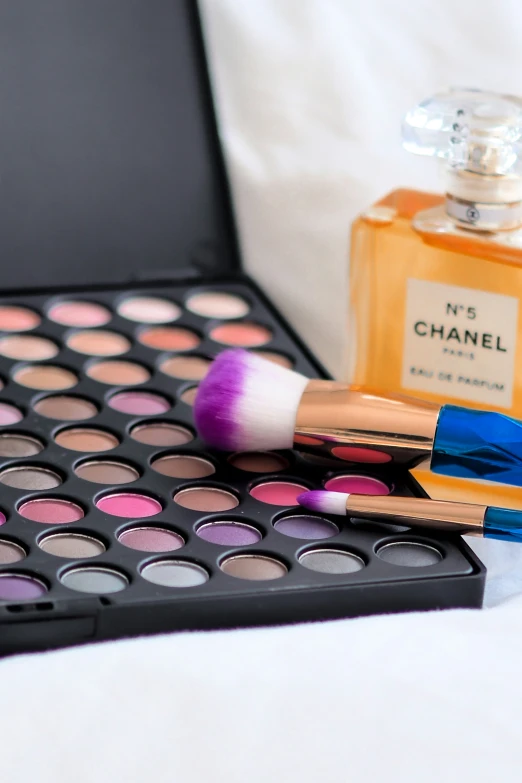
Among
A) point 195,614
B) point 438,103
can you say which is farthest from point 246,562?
point 438,103

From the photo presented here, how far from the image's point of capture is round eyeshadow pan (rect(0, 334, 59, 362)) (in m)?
0.78

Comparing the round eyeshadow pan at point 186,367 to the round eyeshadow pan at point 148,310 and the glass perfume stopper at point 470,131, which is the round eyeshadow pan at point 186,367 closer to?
the round eyeshadow pan at point 148,310

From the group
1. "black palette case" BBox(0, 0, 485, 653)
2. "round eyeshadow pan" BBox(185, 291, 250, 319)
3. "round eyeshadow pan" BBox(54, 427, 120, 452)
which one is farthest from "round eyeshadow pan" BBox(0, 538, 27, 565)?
"round eyeshadow pan" BBox(185, 291, 250, 319)

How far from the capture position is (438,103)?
2.27 ft

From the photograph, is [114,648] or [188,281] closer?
[114,648]

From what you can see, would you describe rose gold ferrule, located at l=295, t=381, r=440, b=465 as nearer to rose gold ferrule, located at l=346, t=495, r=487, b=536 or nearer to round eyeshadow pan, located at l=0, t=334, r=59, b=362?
rose gold ferrule, located at l=346, t=495, r=487, b=536

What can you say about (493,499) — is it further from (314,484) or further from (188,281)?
(188,281)

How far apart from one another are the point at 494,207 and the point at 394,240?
2.5 inches

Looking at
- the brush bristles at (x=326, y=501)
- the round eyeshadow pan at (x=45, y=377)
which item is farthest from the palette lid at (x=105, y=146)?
the brush bristles at (x=326, y=501)

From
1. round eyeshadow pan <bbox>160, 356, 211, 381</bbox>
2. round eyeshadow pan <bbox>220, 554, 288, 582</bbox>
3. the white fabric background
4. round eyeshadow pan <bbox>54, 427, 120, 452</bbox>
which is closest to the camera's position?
the white fabric background

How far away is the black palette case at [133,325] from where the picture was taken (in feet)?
1.77

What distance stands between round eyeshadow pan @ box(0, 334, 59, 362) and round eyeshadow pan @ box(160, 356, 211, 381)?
0.07m

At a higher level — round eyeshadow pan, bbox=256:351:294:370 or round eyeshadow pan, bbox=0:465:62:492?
round eyeshadow pan, bbox=256:351:294:370

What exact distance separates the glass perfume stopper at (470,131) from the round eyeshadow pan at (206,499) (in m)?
0.22
